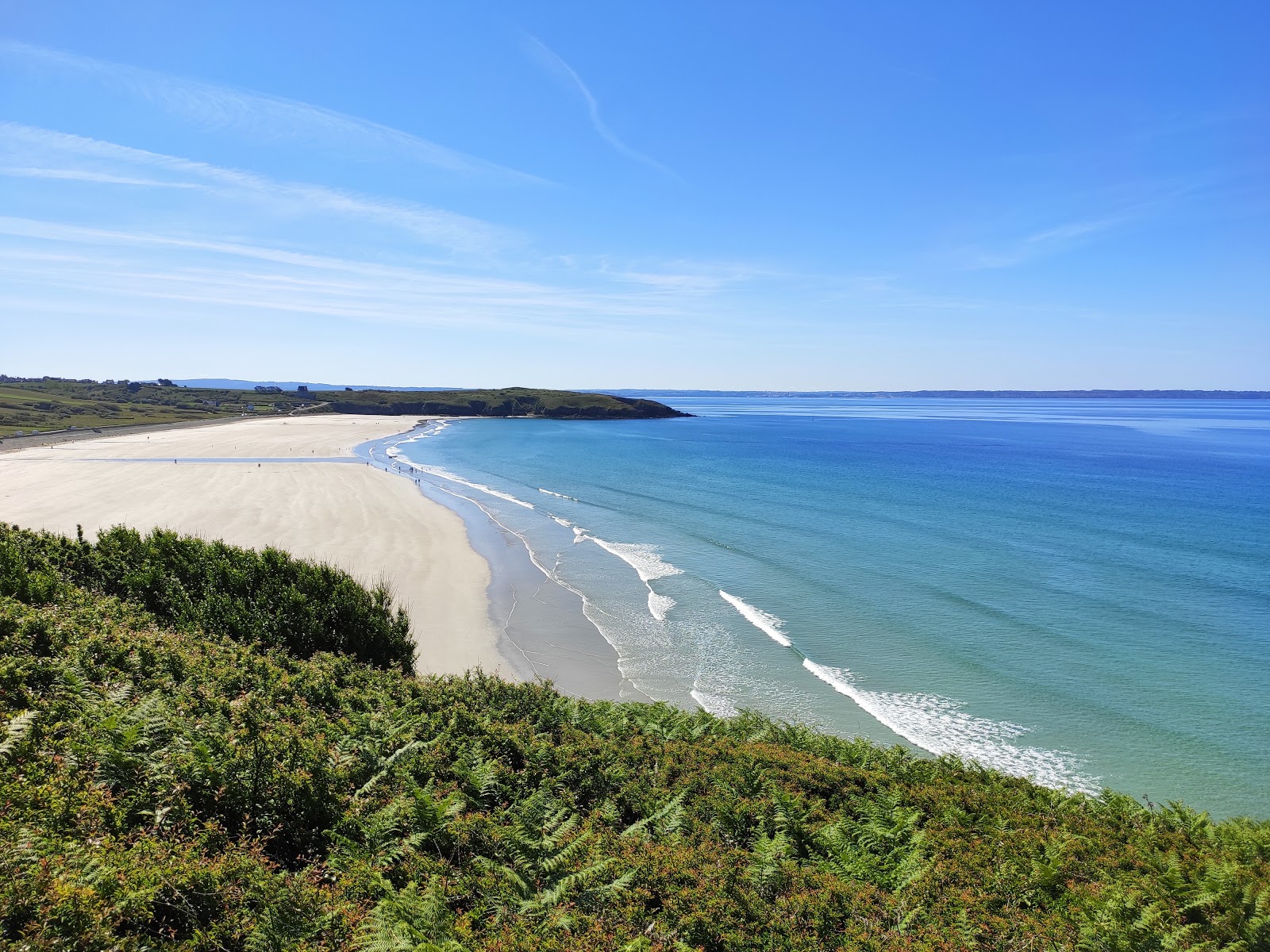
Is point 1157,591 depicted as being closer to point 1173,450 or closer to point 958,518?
point 958,518

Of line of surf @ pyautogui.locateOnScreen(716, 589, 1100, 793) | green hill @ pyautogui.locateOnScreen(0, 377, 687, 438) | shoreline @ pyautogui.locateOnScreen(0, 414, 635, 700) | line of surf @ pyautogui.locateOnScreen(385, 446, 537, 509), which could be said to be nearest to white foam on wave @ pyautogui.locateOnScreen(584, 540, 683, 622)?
shoreline @ pyautogui.locateOnScreen(0, 414, 635, 700)

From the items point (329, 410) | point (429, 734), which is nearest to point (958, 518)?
point (429, 734)

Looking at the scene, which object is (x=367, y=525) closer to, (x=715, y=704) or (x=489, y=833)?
(x=715, y=704)

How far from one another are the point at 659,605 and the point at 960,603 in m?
13.2

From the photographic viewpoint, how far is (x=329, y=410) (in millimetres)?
182125

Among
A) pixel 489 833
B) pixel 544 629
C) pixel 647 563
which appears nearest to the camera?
pixel 489 833

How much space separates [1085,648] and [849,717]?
11247mm

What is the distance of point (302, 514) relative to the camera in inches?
1706

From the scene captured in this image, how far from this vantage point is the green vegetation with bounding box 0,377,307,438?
113 m

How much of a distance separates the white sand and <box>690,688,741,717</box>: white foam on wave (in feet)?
20.5

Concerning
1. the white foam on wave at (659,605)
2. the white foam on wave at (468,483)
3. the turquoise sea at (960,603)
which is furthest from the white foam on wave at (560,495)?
the white foam on wave at (659,605)

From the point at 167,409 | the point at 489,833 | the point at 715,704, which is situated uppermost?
the point at 167,409

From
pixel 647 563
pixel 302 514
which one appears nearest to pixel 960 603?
pixel 647 563

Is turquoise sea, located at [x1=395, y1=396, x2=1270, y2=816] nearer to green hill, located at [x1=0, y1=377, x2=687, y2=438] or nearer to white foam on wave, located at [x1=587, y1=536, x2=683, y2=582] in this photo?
white foam on wave, located at [x1=587, y1=536, x2=683, y2=582]
